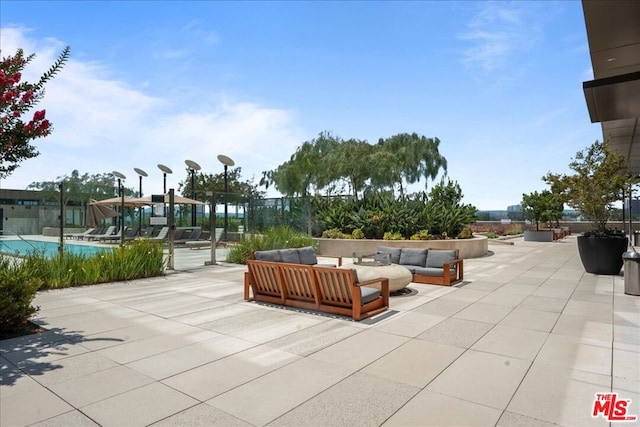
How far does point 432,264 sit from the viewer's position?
9148 mm

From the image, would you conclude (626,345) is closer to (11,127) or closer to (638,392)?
(638,392)

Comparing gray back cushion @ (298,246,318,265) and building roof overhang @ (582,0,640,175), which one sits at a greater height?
building roof overhang @ (582,0,640,175)

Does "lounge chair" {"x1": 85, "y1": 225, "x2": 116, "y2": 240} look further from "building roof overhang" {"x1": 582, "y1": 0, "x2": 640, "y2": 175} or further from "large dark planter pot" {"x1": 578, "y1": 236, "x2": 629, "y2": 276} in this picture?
"building roof overhang" {"x1": 582, "y1": 0, "x2": 640, "y2": 175}

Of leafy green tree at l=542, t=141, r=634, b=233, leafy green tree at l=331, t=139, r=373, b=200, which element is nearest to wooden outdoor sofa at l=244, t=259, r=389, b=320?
leafy green tree at l=542, t=141, r=634, b=233

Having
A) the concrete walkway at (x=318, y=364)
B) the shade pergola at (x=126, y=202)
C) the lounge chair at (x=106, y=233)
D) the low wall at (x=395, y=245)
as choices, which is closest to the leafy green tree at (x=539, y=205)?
the low wall at (x=395, y=245)

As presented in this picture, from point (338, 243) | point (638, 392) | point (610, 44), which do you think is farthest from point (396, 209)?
point (638, 392)

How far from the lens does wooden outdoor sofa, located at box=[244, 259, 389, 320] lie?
5852 mm

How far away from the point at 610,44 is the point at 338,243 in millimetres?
9863

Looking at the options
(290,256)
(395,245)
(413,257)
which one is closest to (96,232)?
(395,245)

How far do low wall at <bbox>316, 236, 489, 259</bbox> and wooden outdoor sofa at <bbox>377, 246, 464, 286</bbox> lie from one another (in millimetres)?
3846

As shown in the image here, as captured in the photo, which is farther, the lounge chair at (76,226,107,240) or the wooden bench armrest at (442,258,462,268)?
the lounge chair at (76,226,107,240)

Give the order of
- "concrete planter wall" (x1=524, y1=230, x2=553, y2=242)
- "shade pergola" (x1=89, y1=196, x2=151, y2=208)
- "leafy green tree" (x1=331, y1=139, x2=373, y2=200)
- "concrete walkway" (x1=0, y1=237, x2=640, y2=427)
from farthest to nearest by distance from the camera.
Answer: "leafy green tree" (x1=331, y1=139, x2=373, y2=200)
"concrete planter wall" (x1=524, y1=230, x2=553, y2=242)
"shade pergola" (x1=89, y1=196, x2=151, y2=208)
"concrete walkway" (x1=0, y1=237, x2=640, y2=427)

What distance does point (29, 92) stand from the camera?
454 centimetres

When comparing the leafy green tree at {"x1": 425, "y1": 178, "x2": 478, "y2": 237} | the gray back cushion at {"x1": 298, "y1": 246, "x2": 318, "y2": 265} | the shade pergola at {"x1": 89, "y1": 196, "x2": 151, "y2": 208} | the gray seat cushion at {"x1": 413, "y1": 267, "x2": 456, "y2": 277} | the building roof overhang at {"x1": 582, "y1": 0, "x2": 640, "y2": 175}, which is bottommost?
the gray seat cushion at {"x1": 413, "y1": 267, "x2": 456, "y2": 277}
